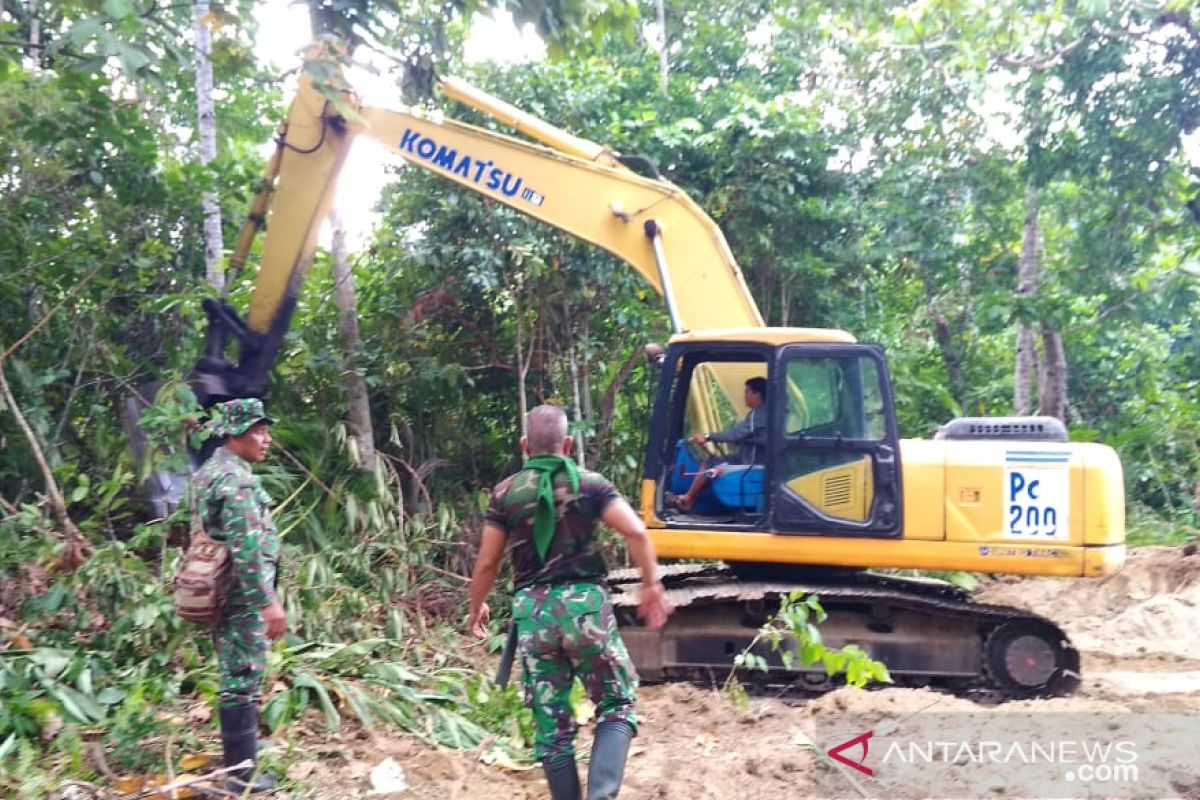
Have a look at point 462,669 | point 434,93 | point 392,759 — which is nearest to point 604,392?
point 462,669

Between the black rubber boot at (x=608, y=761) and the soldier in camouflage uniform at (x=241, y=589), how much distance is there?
50.6 inches

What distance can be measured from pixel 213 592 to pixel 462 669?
8.05ft

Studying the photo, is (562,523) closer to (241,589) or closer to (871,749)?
(241,589)

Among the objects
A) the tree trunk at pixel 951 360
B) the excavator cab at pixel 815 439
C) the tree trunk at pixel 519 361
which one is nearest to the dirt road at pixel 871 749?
the excavator cab at pixel 815 439

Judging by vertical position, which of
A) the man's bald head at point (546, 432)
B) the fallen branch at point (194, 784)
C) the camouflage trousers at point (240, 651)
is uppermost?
the man's bald head at point (546, 432)

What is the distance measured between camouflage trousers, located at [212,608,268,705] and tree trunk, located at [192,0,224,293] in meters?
3.97

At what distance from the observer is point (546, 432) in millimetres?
3846

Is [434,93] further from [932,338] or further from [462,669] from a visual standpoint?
[932,338]

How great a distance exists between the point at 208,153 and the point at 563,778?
6330 millimetres

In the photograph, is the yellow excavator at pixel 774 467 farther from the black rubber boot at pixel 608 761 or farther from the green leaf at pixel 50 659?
the black rubber boot at pixel 608 761

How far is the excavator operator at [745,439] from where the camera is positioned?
604 cm

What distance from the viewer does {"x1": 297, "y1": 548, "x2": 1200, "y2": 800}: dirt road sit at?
4.28 m

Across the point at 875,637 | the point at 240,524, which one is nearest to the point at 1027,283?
the point at 875,637

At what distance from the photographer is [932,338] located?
13625 mm
